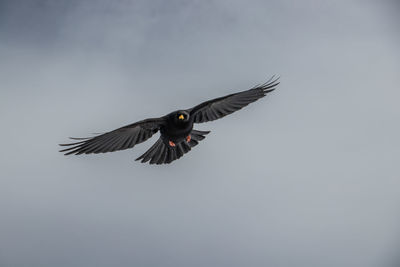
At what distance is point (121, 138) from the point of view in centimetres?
1638

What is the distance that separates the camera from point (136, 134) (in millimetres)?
16469

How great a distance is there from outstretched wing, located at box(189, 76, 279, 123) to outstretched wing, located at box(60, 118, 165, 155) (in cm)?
128

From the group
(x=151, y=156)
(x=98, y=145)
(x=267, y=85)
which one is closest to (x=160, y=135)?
(x=151, y=156)

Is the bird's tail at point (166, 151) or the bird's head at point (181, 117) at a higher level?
the bird's head at point (181, 117)

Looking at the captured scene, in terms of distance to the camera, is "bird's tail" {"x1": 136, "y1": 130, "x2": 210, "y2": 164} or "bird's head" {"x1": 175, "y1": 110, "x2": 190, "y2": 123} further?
"bird's tail" {"x1": 136, "y1": 130, "x2": 210, "y2": 164}

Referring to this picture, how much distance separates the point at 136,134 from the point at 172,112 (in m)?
1.28

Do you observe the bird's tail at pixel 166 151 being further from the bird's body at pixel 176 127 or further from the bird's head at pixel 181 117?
the bird's head at pixel 181 117

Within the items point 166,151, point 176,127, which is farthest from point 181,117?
point 166,151

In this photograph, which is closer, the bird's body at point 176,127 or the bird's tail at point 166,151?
the bird's body at point 176,127

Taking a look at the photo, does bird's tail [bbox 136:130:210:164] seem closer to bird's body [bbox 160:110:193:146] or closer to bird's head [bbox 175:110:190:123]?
bird's body [bbox 160:110:193:146]

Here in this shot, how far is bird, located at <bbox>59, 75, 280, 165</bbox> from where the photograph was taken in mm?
15891

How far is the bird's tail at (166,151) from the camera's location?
16.3 meters

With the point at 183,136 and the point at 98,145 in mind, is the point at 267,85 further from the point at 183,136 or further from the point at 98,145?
the point at 98,145

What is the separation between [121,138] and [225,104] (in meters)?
3.45
